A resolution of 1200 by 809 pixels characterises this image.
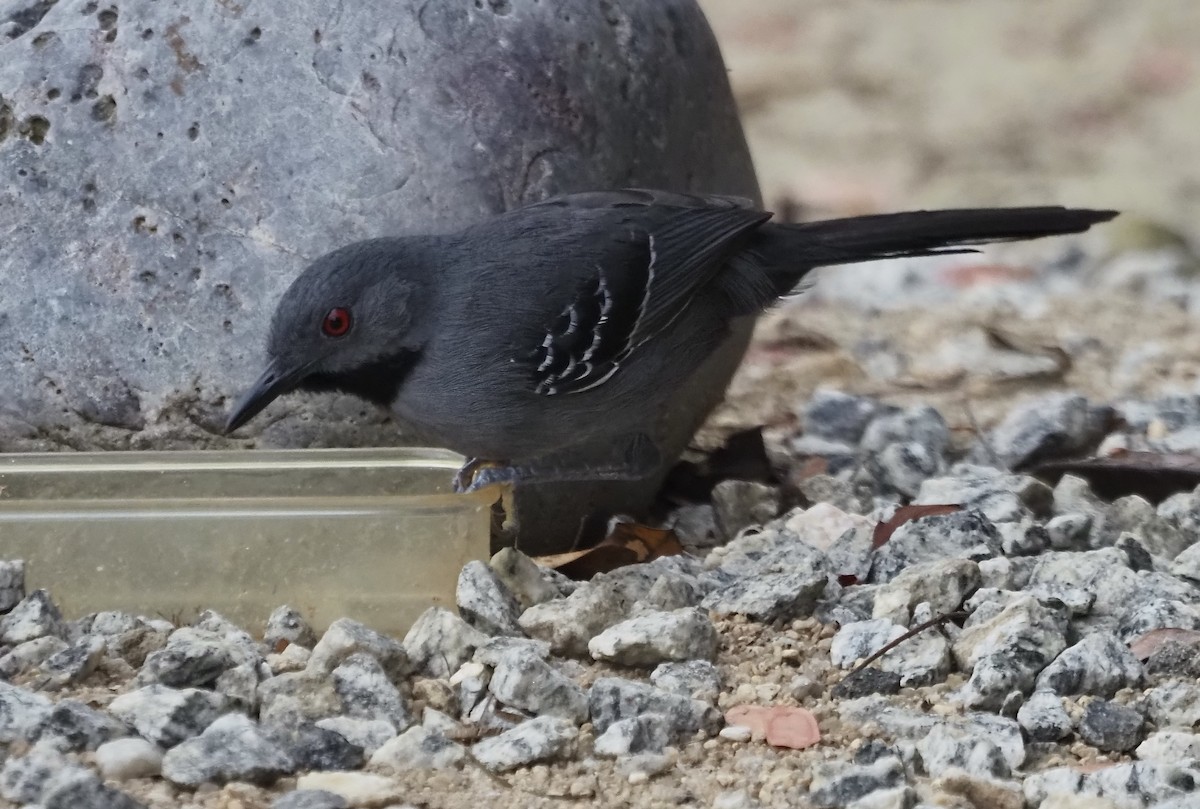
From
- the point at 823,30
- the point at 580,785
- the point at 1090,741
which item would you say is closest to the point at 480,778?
the point at 580,785

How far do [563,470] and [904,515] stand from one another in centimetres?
95

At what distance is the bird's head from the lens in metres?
4.00

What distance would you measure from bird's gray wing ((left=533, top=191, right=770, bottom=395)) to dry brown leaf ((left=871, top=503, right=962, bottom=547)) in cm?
81

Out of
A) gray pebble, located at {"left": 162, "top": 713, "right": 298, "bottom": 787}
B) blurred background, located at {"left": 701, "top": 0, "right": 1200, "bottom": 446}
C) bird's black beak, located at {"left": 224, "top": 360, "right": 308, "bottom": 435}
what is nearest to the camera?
gray pebble, located at {"left": 162, "top": 713, "right": 298, "bottom": 787}

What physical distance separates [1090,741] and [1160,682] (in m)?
0.32

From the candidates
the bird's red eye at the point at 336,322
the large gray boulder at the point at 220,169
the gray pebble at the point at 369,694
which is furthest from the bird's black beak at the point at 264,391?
the gray pebble at the point at 369,694

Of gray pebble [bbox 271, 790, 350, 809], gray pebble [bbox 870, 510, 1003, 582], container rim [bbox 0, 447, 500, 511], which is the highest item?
container rim [bbox 0, 447, 500, 511]

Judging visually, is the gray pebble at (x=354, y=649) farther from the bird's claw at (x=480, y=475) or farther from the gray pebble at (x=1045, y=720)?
the gray pebble at (x=1045, y=720)

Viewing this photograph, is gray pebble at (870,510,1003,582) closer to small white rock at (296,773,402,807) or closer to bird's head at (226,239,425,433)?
bird's head at (226,239,425,433)

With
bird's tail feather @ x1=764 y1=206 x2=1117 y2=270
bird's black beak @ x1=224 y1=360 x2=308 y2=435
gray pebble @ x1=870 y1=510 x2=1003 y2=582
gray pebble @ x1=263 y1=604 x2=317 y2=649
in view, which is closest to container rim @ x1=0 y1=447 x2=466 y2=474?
bird's black beak @ x1=224 y1=360 x2=308 y2=435

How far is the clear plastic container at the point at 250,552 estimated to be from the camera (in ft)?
12.7

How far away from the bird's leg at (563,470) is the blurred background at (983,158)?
7.67 ft

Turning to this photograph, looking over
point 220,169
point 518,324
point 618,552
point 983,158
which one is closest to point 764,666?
point 618,552

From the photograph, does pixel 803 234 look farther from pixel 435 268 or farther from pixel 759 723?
pixel 759 723
